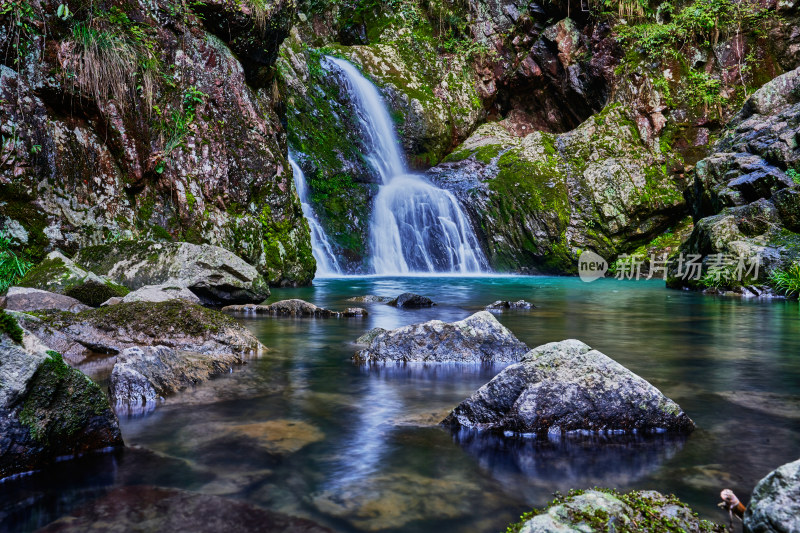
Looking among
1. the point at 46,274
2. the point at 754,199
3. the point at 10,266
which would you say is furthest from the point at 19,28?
the point at 754,199

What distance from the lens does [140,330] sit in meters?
4.93

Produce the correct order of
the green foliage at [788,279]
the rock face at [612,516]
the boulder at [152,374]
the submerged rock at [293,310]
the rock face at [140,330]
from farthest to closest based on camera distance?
1. the green foliage at [788,279]
2. the submerged rock at [293,310]
3. the rock face at [140,330]
4. the boulder at [152,374]
5. the rock face at [612,516]

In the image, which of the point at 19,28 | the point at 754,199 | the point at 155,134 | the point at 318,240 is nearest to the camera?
the point at 19,28

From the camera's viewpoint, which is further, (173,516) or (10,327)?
(10,327)

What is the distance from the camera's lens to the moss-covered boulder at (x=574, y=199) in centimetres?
2028

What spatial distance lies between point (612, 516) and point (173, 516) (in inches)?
63.6

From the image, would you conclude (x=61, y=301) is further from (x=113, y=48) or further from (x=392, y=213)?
(x=392, y=213)

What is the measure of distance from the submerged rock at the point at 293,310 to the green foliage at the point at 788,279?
9760 millimetres

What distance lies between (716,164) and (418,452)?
15846 mm

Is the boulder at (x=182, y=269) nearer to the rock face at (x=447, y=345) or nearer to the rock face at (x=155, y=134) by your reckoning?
the rock face at (x=155, y=134)

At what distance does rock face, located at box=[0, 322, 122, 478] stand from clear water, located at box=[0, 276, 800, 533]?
0.30 feet

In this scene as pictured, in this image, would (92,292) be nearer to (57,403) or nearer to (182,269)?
(182,269)

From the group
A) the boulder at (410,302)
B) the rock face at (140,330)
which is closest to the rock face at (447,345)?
the rock face at (140,330)

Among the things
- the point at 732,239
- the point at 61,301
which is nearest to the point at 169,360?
the point at 61,301
